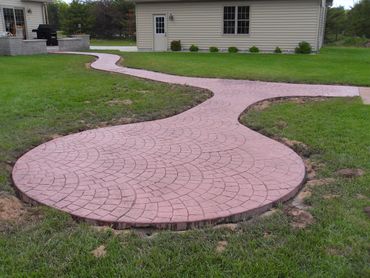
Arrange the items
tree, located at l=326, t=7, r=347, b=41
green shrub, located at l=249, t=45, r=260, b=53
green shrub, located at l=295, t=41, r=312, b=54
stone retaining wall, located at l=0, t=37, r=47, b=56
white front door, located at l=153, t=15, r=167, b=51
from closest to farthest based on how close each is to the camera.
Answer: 1. stone retaining wall, located at l=0, t=37, r=47, b=56
2. green shrub, located at l=295, t=41, r=312, b=54
3. green shrub, located at l=249, t=45, r=260, b=53
4. white front door, located at l=153, t=15, r=167, b=51
5. tree, located at l=326, t=7, r=347, b=41

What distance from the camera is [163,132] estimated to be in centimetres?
552

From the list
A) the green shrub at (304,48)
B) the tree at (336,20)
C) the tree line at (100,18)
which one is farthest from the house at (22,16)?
the tree at (336,20)

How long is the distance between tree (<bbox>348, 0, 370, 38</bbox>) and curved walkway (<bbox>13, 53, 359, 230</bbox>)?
31.2m

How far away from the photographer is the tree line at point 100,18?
113 feet

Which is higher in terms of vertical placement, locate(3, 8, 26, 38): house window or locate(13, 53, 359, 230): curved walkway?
locate(3, 8, 26, 38): house window

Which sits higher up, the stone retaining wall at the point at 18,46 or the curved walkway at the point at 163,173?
the stone retaining wall at the point at 18,46

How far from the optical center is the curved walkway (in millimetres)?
3174

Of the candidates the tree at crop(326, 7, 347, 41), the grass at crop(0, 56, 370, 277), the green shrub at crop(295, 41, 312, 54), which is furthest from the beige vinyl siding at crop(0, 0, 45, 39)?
the tree at crop(326, 7, 347, 41)

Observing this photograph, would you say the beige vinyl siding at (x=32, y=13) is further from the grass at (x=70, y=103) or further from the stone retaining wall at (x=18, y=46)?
the grass at (x=70, y=103)

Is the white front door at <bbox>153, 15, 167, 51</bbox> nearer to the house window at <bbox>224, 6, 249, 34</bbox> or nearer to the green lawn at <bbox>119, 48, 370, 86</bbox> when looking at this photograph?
the house window at <bbox>224, 6, 249, 34</bbox>

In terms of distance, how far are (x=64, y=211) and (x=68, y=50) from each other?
63.5 feet

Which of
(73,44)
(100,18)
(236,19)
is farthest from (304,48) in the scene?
(100,18)

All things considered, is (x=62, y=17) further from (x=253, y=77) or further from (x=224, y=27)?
(x=253, y=77)

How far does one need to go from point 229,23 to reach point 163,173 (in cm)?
1734
